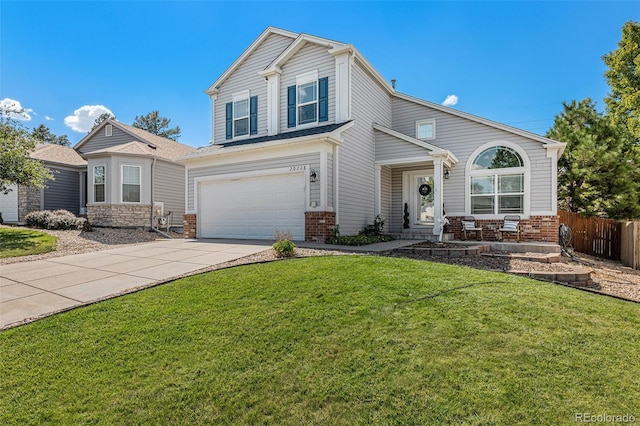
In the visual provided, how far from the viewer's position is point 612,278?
7387 millimetres

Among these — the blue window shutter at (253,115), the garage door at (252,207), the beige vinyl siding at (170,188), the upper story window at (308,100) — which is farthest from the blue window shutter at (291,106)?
the beige vinyl siding at (170,188)

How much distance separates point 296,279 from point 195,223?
29.9 ft

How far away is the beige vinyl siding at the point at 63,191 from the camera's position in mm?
16891

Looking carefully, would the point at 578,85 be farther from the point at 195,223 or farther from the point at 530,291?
the point at 195,223

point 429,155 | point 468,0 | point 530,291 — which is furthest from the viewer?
point 429,155

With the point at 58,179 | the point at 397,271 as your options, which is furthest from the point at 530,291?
the point at 58,179

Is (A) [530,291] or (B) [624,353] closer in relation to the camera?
(B) [624,353]

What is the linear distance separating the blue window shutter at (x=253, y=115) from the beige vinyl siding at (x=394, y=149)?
16.9 feet

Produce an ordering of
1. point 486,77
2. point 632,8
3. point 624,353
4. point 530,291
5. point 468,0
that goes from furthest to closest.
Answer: point 486,77 → point 632,8 → point 468,0 → point 530,291 → point 624,353

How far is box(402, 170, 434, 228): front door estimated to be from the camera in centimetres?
1330

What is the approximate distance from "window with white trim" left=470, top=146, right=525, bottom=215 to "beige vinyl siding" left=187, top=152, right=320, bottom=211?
6.85 m

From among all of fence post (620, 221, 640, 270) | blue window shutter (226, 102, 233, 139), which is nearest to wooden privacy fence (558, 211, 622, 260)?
fence post (620, 221, 640, 270)

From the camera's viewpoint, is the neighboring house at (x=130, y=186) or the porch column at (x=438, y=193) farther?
the neighboring house at (x=130, y=186)

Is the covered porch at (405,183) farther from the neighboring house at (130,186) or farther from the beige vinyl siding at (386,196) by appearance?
the neighboring house at (130,186)
